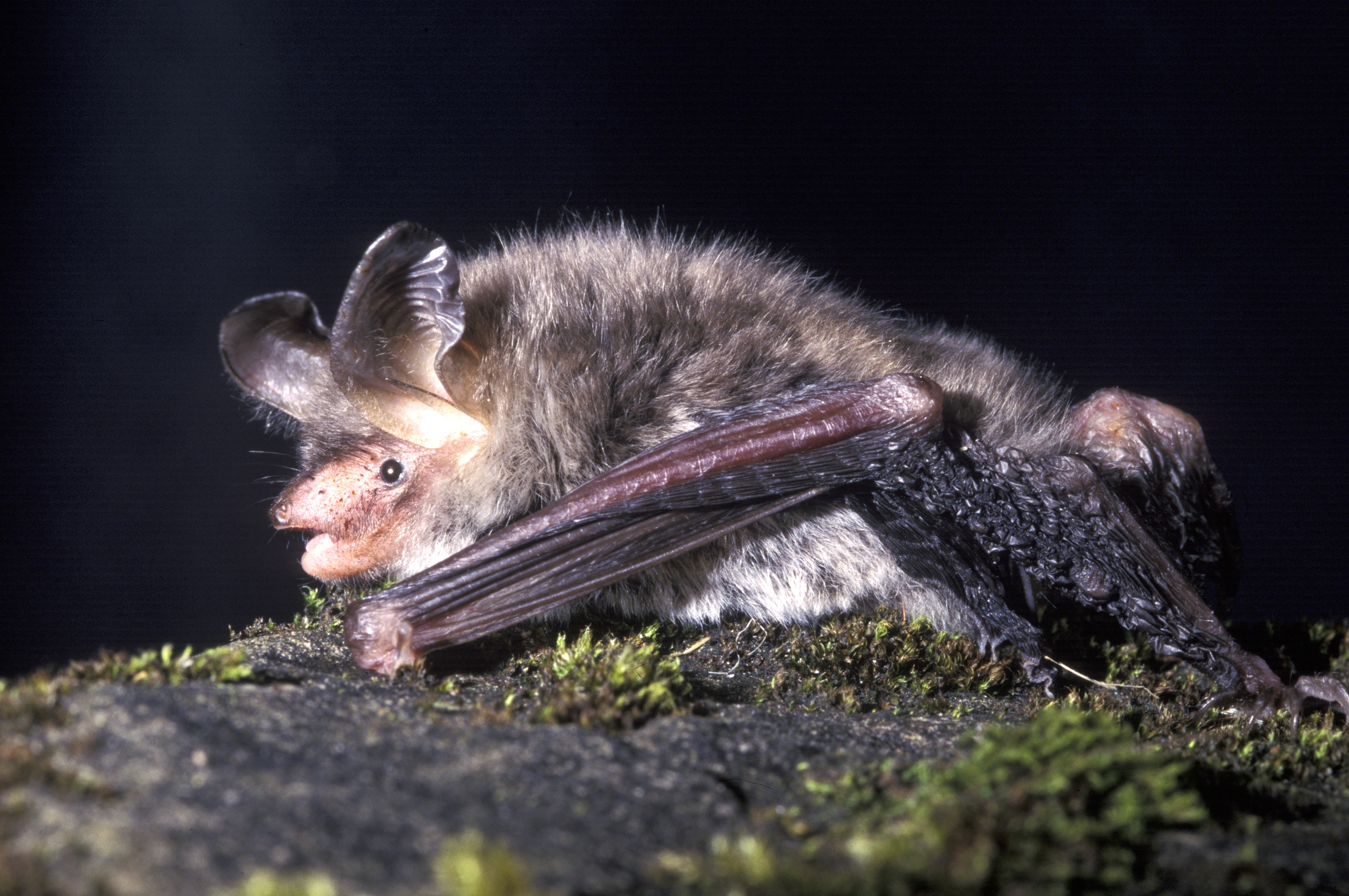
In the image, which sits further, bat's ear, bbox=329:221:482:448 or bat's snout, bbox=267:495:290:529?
bat's snout, bbox=267:495:290:529

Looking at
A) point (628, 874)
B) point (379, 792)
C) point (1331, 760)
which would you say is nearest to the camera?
point (628, 874)

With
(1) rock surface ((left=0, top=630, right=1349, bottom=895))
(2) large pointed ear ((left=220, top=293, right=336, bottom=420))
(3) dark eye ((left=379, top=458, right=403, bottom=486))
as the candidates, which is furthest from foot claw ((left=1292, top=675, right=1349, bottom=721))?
(2) large pointed ear ((left=220, top=293, right=336, bottom=420))

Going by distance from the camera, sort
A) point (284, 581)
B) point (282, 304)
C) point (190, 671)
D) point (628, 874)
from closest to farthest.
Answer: point (628, 874) < point (190, 671) < point (282, 304) < point (284, 581)

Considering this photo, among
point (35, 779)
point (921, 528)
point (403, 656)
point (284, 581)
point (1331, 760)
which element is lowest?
point (284, 581)

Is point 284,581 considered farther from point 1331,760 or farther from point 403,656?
point 1331,760

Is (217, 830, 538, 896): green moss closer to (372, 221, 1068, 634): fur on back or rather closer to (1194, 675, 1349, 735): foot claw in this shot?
(372, 221, 1068, 634): fur on back

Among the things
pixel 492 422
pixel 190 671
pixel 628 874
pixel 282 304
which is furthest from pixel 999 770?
pixel 282 304

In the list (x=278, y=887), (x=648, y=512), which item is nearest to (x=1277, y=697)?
(x=648, y=512)

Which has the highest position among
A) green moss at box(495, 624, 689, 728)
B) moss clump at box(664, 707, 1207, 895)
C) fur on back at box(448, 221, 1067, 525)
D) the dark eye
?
fur on back at box(448, 221, 1067, 525)
